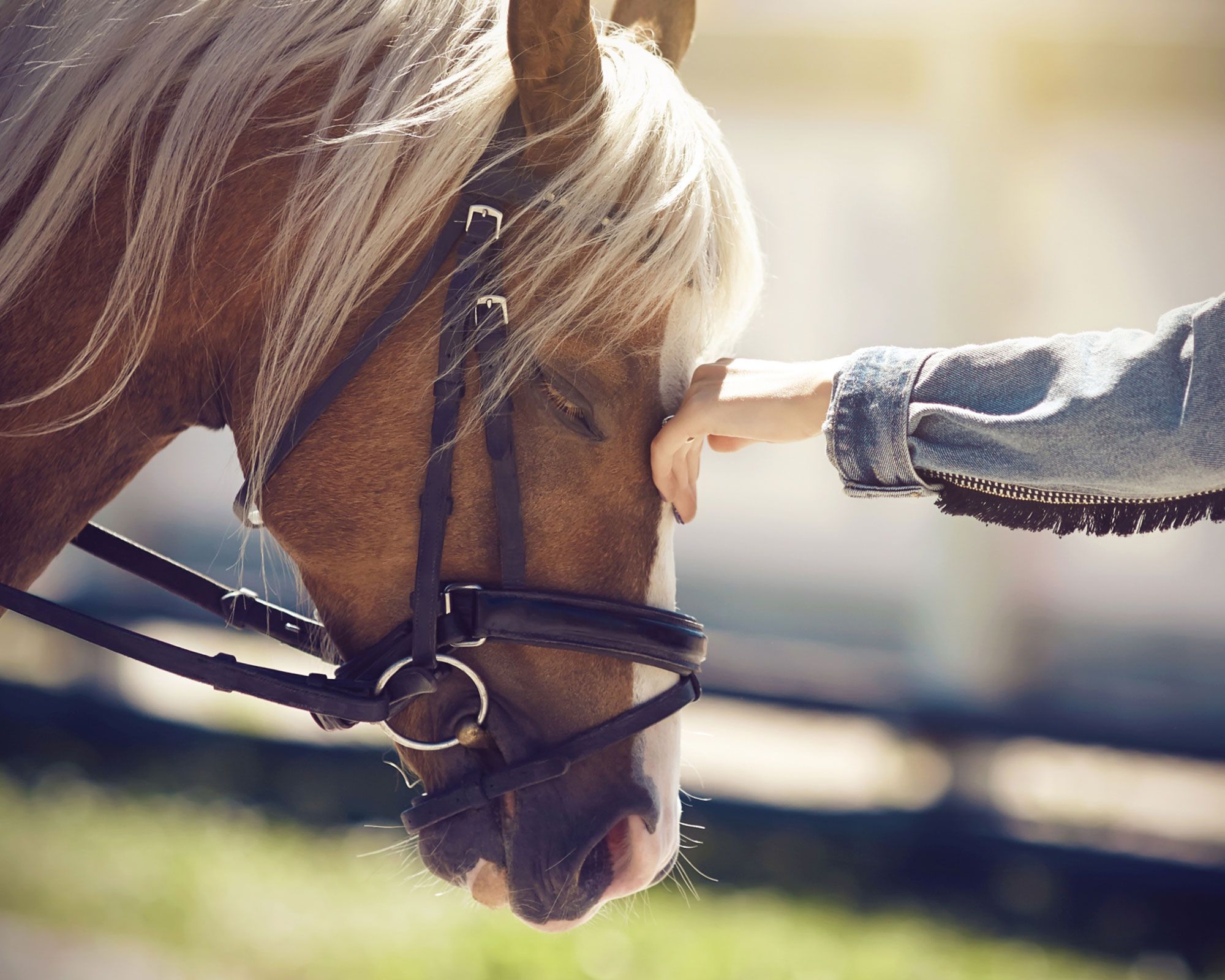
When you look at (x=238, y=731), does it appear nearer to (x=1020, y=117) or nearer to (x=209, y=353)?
(x=209, y=353)

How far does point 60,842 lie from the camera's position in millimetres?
3428

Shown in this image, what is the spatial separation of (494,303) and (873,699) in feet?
9.96

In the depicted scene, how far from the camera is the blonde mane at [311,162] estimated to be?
114 cm

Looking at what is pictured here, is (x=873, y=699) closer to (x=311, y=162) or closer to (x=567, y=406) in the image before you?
(x=567, y=406)

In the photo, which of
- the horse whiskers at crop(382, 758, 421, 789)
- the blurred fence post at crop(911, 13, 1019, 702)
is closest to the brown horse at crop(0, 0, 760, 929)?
the horse whiskers at crop(382, 758, 421, 789)

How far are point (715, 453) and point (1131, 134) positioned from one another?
1.91 metres

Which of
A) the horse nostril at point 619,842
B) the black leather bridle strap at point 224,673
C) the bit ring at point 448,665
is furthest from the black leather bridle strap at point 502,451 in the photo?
the horse nostril at point 619,842

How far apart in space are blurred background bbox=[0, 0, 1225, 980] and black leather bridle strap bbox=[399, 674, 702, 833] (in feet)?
5.68

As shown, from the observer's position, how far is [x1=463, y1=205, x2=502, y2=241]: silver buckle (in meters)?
1.15

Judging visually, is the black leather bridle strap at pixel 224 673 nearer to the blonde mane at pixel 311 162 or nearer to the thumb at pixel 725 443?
the blonde mane at pixel 311 162

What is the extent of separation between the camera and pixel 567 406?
119 cm

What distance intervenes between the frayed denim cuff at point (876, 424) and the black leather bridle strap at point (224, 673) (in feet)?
1.93

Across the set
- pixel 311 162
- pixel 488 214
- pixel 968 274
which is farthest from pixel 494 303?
pixel 968 274

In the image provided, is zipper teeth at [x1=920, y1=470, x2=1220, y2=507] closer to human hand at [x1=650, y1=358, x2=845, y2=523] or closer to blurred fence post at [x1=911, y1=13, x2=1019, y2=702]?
human hand at [x1=650, y1=358, x2=845, y2=523]
